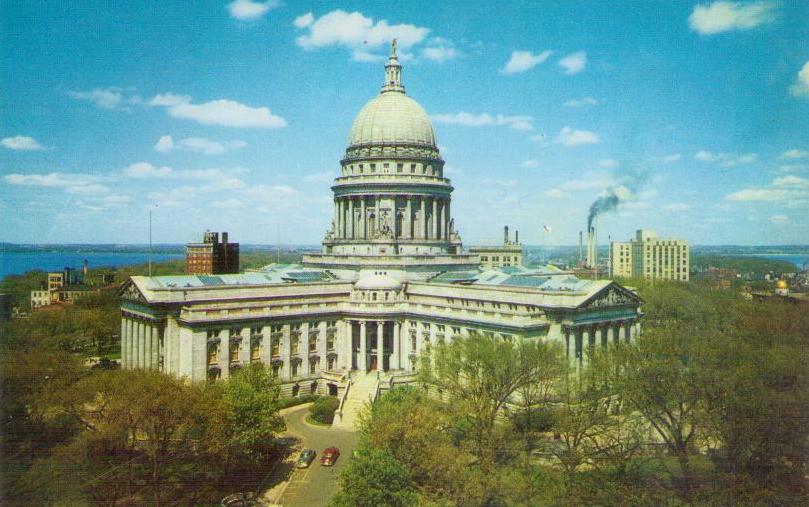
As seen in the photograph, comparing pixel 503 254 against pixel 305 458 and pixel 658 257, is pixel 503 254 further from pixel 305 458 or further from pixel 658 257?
pixel 305 458

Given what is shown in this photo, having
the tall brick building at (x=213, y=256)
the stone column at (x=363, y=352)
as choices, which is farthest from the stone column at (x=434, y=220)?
the tall brick building at (x=213, y=256)

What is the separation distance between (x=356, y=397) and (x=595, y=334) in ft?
88.8

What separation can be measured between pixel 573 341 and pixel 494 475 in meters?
27.7

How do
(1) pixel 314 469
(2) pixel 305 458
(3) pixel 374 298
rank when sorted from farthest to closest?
(3) pixel 374 298 → (2) pixel 305 458 → (1) pixel 314 469

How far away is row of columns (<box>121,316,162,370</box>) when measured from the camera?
7206cm

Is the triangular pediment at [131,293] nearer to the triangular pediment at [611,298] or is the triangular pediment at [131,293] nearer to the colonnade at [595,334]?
the colonnade at [595,334]

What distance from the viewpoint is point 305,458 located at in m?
54.6

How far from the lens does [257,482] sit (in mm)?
50781

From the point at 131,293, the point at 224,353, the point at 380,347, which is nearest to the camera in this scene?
the point at 224,353

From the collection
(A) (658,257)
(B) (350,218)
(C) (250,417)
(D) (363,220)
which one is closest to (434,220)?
(D) (363,220)

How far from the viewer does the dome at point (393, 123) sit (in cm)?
9750

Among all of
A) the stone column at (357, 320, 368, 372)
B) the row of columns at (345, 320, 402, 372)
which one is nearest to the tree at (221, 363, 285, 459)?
the stone column at (357, 320, 368, 372)

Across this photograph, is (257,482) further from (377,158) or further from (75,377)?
(377,158)

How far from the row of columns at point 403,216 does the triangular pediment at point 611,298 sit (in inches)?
1372
